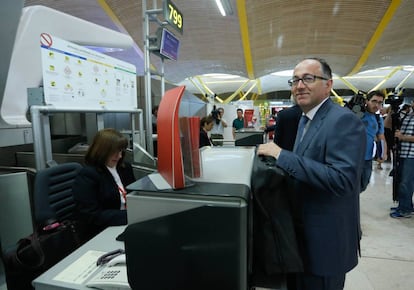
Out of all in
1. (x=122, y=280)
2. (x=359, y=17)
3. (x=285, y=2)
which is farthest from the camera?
(x=359, y=17)

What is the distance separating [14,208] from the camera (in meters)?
2.28

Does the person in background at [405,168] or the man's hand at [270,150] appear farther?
the person in background at [405,168]

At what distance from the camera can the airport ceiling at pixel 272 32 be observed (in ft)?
25.5

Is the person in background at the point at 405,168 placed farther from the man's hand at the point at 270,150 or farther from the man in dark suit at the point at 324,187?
the man's hand at the point at 270,150

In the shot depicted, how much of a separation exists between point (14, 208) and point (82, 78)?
1.29 m

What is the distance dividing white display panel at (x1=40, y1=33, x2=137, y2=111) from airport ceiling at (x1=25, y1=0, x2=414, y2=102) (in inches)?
182

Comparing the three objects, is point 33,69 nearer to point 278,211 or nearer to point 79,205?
point 79,205

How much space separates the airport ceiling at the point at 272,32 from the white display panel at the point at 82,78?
463cm

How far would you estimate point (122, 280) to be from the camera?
2.78 ft

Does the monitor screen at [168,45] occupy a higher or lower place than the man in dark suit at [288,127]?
higher

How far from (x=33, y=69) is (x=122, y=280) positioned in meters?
3.07

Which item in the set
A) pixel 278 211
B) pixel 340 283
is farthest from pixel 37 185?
pixel 340 283

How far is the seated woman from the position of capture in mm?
1740

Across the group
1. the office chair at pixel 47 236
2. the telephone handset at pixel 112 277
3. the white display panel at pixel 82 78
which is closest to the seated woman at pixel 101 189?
the office chair at pixel 47 236
